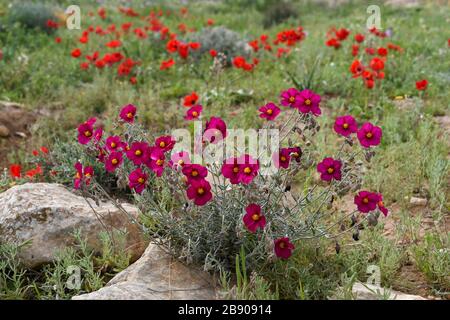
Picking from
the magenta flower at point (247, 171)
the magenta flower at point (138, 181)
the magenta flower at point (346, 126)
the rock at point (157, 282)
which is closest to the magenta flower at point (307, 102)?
the magenta flower at point (346, 126)

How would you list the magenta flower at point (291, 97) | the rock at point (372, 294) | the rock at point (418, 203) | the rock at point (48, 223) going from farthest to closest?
the rock at point (418, 203)
the rock at point (48, 223)
the magenta flower at point (291, 97)
the rock at point (372, 294)

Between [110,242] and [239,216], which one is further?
[110,242]

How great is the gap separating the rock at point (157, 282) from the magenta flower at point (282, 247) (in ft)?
1.28

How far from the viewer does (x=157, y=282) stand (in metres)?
2.65

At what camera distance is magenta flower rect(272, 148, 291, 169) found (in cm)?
270

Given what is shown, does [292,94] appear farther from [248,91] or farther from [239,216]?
[248,91]

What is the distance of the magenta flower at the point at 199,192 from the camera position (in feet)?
8.10

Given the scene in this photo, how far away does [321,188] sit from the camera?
387cm

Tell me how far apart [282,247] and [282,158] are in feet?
1.51

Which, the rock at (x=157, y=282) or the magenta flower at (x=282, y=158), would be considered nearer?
the rock at (x=157, y=282)

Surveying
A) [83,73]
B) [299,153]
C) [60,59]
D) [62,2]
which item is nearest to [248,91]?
[83,73]

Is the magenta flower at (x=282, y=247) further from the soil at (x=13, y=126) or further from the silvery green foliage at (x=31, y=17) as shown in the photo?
the silvery green foliage at (x=31, y=17)

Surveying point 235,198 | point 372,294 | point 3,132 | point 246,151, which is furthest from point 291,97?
point 3,132

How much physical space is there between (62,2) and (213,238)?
10866 millimetres
